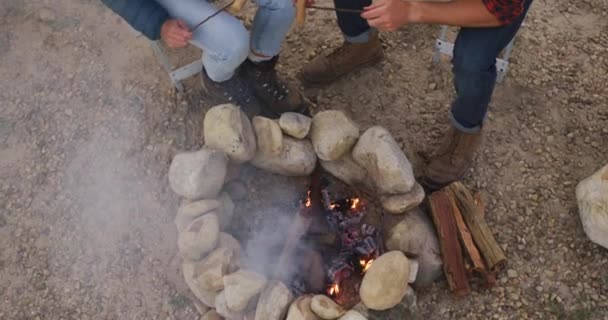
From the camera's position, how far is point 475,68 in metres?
2.27

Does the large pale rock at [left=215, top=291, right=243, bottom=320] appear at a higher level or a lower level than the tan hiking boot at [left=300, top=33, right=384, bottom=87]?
lower

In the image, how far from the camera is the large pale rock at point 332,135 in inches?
95.0

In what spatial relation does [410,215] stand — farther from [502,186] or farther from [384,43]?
[384,43]

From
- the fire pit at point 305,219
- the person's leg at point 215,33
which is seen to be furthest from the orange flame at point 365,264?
the person's leg at point 215,33

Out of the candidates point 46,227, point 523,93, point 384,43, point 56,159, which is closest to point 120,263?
point 46,227

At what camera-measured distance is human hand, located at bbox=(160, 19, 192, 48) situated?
7.73ft

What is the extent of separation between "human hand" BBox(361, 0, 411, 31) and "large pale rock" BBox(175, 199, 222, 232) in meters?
0.93

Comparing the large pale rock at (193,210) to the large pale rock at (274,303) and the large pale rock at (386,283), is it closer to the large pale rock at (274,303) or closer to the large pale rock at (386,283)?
the large pale rock at (274,303)

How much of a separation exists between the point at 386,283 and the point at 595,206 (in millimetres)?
998

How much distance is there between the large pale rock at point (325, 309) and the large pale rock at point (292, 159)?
614 millimetres

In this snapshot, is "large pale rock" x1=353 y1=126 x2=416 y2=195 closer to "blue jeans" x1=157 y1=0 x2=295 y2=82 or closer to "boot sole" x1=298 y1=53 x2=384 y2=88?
"blue jeans" x1=157 y1=0 x2=295 y2=82

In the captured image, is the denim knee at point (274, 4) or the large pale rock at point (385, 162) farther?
the denim knee at point (274, 4)

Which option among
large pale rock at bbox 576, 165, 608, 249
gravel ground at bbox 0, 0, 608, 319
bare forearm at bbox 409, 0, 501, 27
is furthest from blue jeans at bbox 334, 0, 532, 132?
large pale rock at bbox 576, 165, 608, 249

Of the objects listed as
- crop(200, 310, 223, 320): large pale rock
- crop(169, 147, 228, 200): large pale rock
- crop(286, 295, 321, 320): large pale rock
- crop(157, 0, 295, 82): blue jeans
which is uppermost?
crop(157, 0, 295, 82): blue jeans
